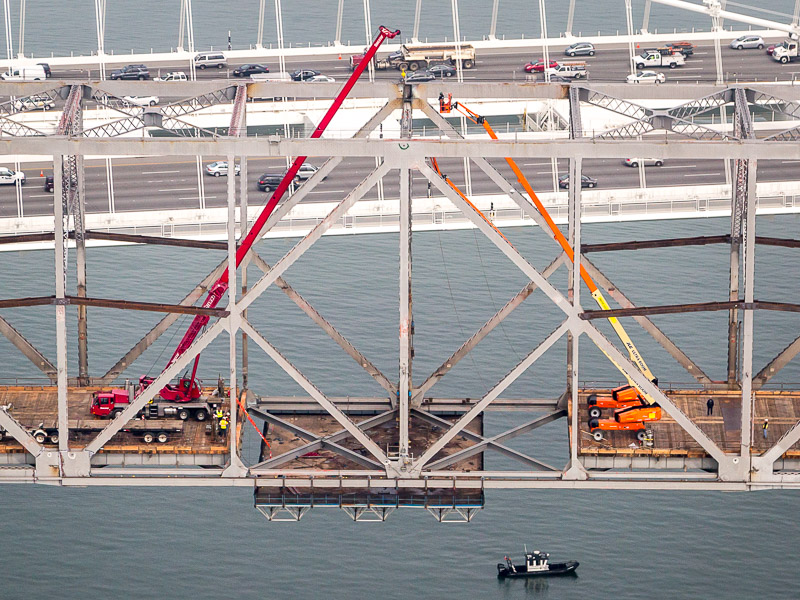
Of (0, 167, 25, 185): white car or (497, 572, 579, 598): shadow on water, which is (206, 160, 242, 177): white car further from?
(497, 572, 579, 598): shadow on water

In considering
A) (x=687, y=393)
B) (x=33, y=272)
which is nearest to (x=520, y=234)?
(x=33, y=272)

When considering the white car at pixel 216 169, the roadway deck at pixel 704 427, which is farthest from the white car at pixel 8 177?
the roadway deck at pixel 704 427

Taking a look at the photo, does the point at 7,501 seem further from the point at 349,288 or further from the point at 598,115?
the point at 598,115

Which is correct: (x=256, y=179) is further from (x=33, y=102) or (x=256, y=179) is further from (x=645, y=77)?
(x=33, y=102)

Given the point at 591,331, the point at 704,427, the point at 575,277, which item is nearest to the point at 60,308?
the point at 575,277

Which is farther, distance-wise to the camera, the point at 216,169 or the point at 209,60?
the point at 209,60

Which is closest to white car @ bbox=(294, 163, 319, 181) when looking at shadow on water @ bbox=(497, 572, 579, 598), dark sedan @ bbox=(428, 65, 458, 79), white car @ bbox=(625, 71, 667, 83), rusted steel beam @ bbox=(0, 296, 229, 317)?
dark sedan @ bbox=(428, 65, 458, 79)

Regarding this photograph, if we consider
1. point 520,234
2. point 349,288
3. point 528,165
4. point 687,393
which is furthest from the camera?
point 528,165
